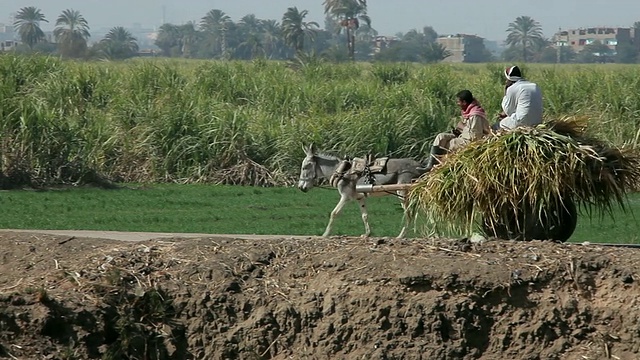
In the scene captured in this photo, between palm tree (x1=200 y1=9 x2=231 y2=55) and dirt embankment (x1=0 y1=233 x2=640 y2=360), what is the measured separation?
406ft

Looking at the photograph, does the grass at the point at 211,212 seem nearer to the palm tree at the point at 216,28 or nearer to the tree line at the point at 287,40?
the tree line at the point at 287,40

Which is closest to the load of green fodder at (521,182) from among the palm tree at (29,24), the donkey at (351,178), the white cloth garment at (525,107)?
the white cloth garment at (525,107)

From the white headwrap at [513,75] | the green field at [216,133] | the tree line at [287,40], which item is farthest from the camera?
the tree line at [287,40]

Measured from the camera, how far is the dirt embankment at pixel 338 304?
9719 millimetres

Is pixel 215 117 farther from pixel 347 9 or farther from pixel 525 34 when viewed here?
pixel 525 34

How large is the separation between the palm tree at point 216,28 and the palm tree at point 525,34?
38.5 meters

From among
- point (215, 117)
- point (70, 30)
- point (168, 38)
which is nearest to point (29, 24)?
point (70, 30)

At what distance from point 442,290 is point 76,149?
52.8 ft

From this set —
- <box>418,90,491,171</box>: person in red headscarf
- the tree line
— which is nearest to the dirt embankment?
<box>418,90,491,171</box>: person in red headscarf

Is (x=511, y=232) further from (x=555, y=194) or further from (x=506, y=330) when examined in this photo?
(x=506, y=330)

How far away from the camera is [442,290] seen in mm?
9906

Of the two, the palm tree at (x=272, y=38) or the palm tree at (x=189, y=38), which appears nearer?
the palm tree at (x=272, y=38)

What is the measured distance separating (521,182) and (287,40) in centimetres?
9555

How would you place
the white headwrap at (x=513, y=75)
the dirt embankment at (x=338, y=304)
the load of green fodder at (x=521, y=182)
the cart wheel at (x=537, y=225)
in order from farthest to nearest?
the white headwrap at (x=513, y=75) < the cart wheel at (x=537, y=225) < the load of green fodder at (x=521, y=182) < the dirt embankment at (x=338, y=304)
